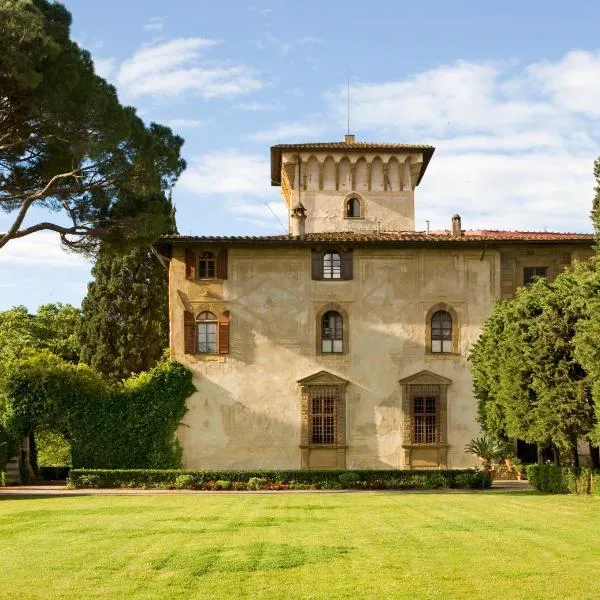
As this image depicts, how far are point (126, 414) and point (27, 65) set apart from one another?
16.2 metres

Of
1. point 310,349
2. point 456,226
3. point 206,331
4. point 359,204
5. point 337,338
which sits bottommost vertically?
point 310,349

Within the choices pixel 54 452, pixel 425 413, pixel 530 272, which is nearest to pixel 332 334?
pixel 425 413

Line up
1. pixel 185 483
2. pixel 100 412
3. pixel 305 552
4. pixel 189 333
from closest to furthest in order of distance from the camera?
pixel 305 552, pixel 185 483, pixel 100 412, pixel 189 333

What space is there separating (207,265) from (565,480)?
16355mm

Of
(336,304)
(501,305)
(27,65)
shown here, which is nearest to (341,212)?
(336,304)

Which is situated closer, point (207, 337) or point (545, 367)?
point (545, 367)

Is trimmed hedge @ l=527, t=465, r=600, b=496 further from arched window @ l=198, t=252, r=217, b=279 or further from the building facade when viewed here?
arched window @ l=198, t=252, r=217, b=279

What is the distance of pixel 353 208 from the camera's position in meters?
42.7

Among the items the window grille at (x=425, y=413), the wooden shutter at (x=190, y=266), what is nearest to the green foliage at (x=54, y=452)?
the wooden shutter at (x=190, y=266)

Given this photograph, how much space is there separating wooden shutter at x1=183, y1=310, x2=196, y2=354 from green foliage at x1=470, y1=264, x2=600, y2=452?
11985 mm

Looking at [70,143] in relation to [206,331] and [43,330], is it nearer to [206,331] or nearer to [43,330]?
[206,331]

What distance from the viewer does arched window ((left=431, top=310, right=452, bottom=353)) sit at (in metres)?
37.8

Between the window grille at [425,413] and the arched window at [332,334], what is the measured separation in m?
3.19

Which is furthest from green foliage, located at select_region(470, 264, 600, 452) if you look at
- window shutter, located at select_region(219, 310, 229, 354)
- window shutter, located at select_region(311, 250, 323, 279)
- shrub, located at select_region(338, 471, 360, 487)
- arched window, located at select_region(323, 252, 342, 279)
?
window shutter, located at select_region(219, 310, 229, 354)
